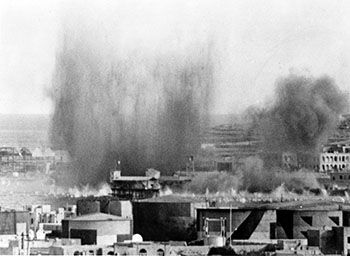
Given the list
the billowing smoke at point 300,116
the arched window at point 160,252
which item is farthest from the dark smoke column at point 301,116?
the arched window at point 160,252

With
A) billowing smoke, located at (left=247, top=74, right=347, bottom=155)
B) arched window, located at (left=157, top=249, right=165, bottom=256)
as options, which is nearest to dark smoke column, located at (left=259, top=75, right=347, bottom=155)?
billowing smoke, located at (left=247, top=74, right=347, bottom=155)

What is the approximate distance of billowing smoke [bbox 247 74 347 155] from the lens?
70000mm

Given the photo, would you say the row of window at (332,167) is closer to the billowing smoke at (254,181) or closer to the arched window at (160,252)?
the billowing smoke at (254,181)

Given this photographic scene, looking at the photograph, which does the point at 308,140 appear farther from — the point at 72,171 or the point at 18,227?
the point at 18,227

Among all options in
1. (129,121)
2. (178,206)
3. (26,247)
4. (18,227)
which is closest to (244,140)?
(129,121)

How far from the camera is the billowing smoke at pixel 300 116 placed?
7000 centimetres

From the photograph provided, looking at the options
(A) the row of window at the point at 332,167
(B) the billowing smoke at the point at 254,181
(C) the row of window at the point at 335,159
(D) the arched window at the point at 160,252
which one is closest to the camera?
(D) the arched window at the point at 160,252

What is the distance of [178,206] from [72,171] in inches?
840

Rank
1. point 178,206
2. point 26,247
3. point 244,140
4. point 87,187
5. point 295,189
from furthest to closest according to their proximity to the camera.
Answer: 1. point 244,140
2. point 87,187
3. point 295,189
4. point 178,206
5. point 26,247

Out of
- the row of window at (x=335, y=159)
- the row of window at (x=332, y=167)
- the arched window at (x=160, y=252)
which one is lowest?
the arched window at (x=160, y=252)

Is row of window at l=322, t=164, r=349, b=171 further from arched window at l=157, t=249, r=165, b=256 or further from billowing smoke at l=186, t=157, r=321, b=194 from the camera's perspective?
arched window at l=157, t=249, r=165, b=256

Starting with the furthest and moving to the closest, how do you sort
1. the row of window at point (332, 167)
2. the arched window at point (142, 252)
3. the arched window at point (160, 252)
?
the row of window at point (332, 167) → the arched window at point (160, 252) → the arched window at point (142, 252)

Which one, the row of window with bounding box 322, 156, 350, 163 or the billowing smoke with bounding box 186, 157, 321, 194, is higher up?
the row of window with bounding box 322, 156, 350, 163

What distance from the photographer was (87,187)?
244 feet
